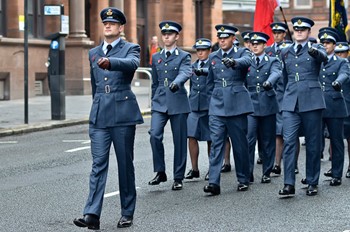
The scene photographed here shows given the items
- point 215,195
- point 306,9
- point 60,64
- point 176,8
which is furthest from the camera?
point 306,9

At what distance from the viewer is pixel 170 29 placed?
12.6 metres

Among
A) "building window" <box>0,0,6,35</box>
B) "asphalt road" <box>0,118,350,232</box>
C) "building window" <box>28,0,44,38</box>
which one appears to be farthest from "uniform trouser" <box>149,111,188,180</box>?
"building window" <box>28,0,44,38</box>

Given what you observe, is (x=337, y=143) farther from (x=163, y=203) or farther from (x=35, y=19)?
(x=35, y=19)

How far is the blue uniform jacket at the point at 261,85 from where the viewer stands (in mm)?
13664

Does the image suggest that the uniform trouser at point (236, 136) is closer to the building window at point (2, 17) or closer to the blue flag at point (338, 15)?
the blue flag at point (338, 15)

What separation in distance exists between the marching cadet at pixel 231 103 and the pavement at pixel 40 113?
27.6ft

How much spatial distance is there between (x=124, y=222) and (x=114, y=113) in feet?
3.33

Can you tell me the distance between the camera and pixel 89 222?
9320 millimetres

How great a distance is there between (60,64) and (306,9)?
160 ft

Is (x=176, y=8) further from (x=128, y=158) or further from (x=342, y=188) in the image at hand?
(x=128, y=158)

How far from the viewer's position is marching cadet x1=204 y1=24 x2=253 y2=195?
1231 cm

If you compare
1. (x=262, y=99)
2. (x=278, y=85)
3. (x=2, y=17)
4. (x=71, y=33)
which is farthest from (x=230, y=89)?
(x=71, y=33)

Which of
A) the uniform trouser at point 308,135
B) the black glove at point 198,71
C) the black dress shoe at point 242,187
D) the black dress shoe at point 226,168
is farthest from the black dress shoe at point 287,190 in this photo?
the black dress shoe at point 226,168

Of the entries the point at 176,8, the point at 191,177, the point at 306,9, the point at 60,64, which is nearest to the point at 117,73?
the point at 191,177
